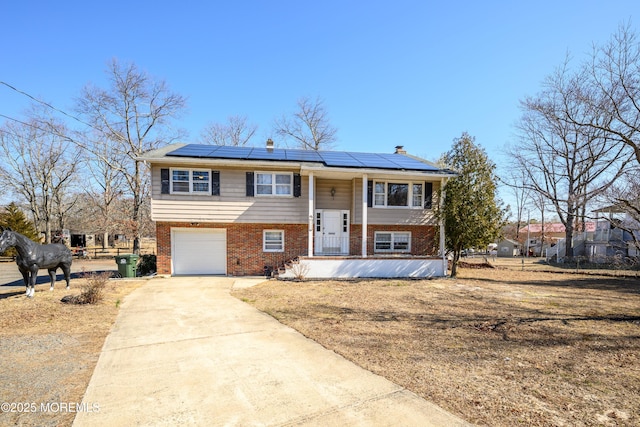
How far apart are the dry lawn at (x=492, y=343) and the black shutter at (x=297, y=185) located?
514 centimetres

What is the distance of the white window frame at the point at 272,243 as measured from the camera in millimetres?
15023

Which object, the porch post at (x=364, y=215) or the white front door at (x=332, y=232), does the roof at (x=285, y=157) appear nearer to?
the porch post at (x=364, y=215)

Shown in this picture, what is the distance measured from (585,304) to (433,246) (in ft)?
24.3

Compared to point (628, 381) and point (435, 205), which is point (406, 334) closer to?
point (628, 381)

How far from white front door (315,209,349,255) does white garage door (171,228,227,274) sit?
179 inches

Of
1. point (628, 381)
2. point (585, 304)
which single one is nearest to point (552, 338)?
point (628, 381)

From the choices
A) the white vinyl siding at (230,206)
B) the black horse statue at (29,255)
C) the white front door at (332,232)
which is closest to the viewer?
the black horse statue at (29,255)

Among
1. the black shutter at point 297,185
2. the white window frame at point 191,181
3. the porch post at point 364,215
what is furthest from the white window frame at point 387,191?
the white window frame at point 191,181

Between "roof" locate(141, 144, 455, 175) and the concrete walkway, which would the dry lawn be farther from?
"roof" locate(141, 144, 455, 175)

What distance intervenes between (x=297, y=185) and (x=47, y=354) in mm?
Answer: 11099

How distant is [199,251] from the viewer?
1473 cm

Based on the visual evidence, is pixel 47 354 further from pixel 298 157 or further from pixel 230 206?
pixel 298 157

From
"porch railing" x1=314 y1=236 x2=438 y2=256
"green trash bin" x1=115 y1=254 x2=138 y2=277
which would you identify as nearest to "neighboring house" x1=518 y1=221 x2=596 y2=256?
"porch railing" x1=314 y1=236 x2=438 y2=256

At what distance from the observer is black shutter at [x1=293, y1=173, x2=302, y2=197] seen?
14.9 meters
